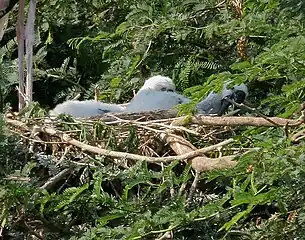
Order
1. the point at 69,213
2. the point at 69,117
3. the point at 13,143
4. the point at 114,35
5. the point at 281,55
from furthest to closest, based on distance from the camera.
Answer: the point at 114,35, the point at 69,117, the point at 13,143, the point at 69,213, the point at 281,55

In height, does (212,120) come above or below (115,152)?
above

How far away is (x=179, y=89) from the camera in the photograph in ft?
17.7

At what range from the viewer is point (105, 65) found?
5848mm

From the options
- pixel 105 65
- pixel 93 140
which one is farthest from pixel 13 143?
pixel 105 65

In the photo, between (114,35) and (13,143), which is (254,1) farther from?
(13,143)

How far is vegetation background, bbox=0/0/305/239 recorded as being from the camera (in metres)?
3.20

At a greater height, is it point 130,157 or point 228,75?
point 228,75

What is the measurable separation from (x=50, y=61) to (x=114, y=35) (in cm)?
89

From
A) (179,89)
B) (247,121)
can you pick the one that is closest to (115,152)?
(247,121)

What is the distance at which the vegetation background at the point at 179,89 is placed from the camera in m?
3.20

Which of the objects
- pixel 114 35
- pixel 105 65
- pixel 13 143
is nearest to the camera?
pixel 13 143

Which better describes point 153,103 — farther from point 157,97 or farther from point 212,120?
point 212,120

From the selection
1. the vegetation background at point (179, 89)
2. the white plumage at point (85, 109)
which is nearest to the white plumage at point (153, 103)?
the white plumage at point (85, 109)

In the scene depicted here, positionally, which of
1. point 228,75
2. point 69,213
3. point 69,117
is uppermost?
point 228,75
